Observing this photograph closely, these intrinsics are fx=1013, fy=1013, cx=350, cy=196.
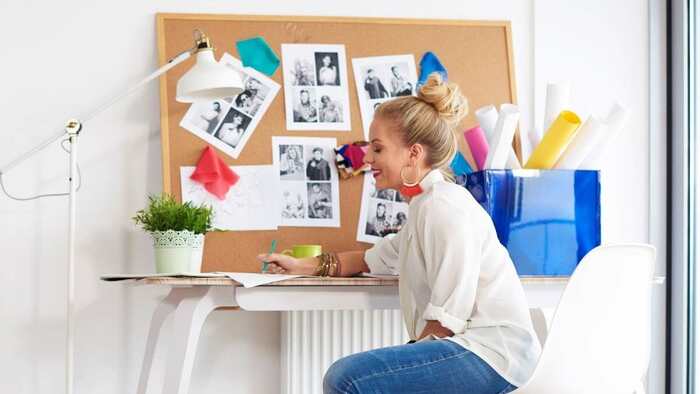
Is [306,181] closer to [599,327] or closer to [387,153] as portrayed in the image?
[387,153]

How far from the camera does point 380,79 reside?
2.86 m

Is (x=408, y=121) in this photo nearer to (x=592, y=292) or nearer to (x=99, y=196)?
(x=592, y=292)

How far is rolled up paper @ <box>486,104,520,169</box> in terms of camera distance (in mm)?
2479

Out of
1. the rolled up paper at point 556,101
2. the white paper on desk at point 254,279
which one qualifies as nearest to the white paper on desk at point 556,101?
the rolled up paper at point 556,101

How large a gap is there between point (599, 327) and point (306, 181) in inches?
44.1

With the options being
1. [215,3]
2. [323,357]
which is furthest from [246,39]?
[323,357]

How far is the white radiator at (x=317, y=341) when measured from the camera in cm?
270

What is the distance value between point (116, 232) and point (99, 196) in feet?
0.35

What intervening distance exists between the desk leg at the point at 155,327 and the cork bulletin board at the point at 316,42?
0.23m

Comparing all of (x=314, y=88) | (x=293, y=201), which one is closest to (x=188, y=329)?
(x=293, y=201)

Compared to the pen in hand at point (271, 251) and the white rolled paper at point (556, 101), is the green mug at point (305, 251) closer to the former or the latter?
the pen in hand at point (271, 251)

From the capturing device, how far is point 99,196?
2.73m

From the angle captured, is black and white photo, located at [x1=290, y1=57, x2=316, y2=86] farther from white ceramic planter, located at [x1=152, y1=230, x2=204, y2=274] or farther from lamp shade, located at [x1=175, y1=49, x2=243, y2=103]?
white ceramic planter, located at [x1=152, y1=230, x2=204, y2=274]

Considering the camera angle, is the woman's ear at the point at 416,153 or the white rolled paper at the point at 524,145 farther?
the white rolled paper at the point at 524,145
